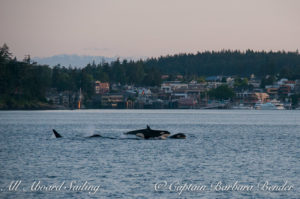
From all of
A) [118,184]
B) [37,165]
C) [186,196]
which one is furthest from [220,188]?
[37,165]

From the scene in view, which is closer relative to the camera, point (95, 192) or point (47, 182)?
point (95, 192)

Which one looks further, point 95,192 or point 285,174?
point 285,174

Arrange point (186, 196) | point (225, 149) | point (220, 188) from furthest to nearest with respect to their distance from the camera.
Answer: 1. point (225, 149)
2. point (220, 188)
3. point (186, 196)

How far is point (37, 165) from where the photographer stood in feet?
154

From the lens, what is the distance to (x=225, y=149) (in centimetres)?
6194

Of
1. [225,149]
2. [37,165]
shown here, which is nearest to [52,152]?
[37,165]

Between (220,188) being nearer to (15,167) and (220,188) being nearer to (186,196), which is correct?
(186,196)

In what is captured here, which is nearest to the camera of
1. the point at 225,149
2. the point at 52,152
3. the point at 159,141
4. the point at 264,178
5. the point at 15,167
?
the point at 264,178

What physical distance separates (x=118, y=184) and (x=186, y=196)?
5137mm

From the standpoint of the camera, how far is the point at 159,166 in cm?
4694

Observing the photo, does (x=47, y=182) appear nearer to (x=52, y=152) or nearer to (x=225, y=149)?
(x=52, y=152)

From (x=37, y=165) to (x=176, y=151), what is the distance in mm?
15677

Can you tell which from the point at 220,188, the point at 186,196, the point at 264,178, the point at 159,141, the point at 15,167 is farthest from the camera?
the point at 159,141

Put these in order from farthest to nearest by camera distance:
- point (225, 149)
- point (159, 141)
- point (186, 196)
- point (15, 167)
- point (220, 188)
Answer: point (159, 141)
point (225, 149)
point (15, 167)
point (220, 188)
point (186, 196)
